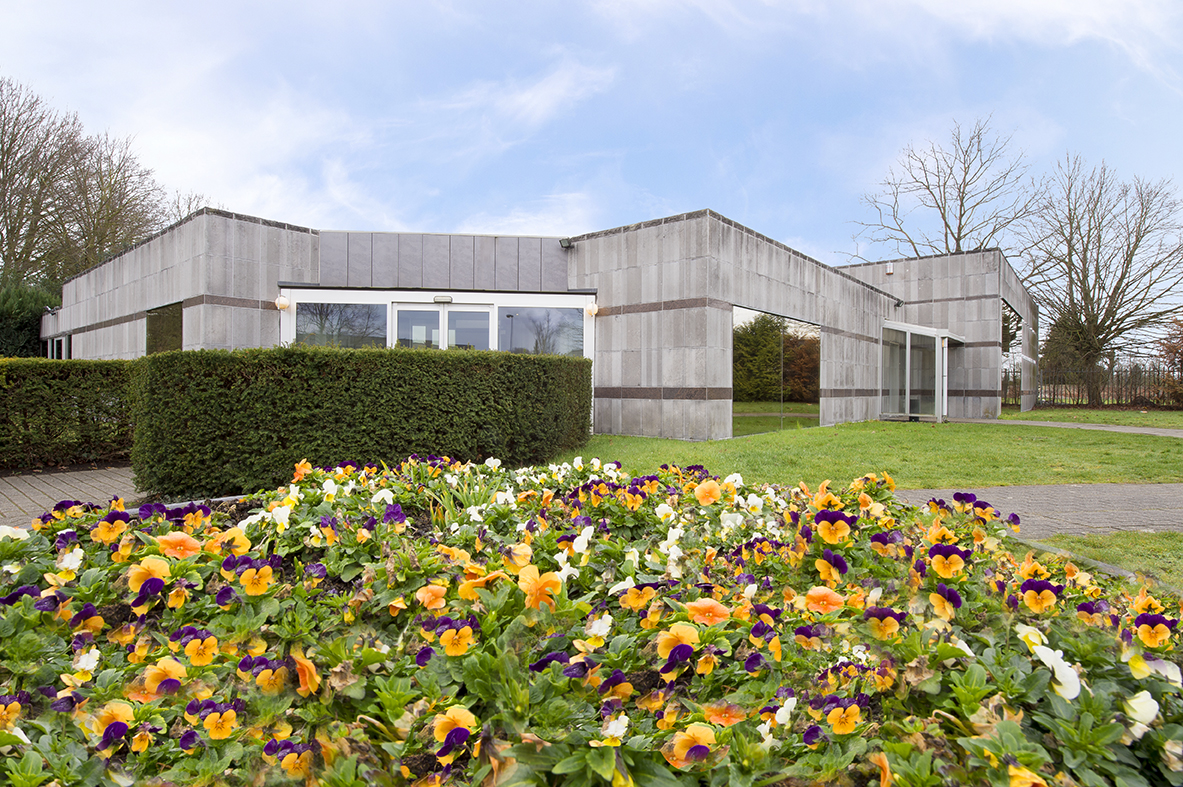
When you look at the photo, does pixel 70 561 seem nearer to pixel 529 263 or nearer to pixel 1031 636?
pixel 1031 636

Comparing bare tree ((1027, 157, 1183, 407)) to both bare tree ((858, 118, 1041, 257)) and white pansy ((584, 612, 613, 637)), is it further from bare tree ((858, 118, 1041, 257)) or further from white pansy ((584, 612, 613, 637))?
white pansy ((584, 612, 613, 637))

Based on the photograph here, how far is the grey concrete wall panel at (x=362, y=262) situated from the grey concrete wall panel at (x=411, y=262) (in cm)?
59

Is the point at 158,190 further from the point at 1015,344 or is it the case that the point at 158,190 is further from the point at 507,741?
the point at 1015,344

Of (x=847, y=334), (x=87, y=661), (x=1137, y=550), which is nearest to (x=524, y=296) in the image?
(x=847, y=334)

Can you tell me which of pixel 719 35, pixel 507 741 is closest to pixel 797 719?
pixel 507 741

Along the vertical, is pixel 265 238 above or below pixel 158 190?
below

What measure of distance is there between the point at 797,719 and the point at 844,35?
32.7 feet

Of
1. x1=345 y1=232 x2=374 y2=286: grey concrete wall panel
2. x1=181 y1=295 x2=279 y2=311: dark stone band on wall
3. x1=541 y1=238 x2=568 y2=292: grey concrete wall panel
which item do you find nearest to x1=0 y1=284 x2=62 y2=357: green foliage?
x1=181 y1=295 x2=279 y2=311: dark stone band on wall

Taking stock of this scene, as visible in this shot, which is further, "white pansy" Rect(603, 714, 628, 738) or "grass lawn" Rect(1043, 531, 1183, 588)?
"grass lawn" Rect(1043, 531, 1183, 588)

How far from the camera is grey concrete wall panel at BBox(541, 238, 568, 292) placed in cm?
1160

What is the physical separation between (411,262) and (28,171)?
1871 cm

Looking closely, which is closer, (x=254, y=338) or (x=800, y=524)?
(x=800, y=524)

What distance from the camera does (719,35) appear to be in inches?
338

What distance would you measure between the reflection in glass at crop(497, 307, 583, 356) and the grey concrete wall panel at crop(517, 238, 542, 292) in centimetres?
65
